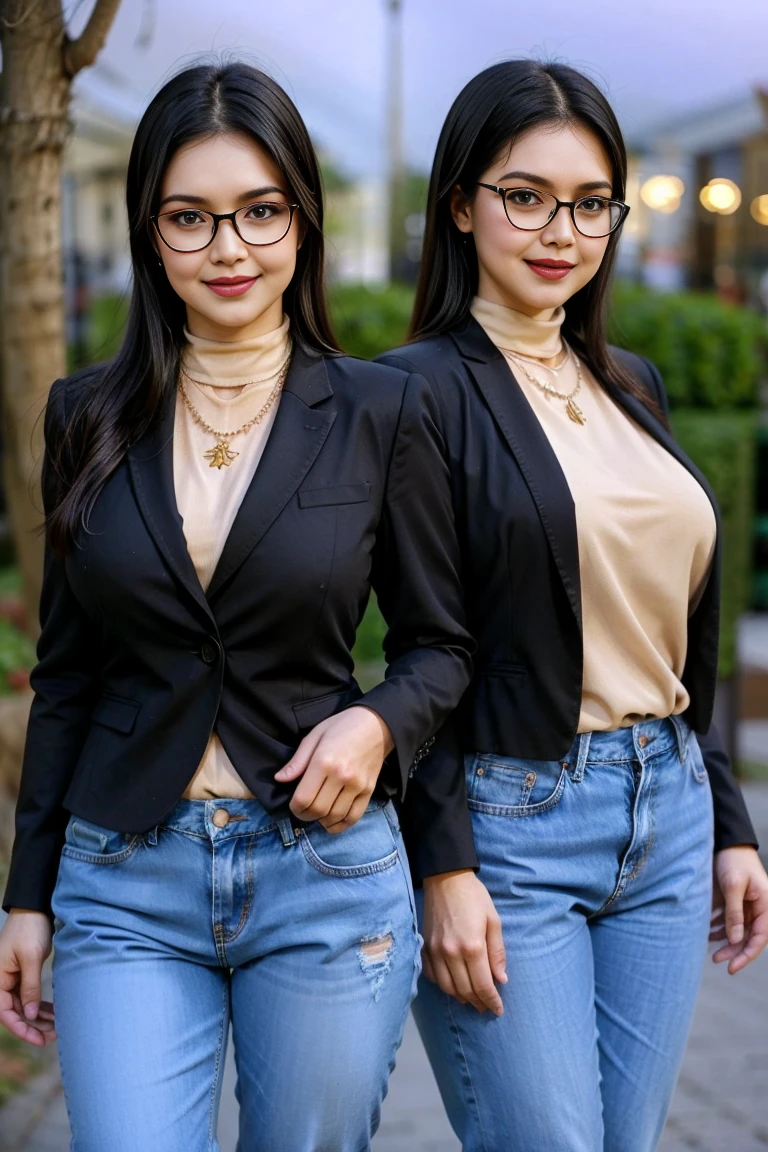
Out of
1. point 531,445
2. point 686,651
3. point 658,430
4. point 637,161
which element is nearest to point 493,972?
point 686,651

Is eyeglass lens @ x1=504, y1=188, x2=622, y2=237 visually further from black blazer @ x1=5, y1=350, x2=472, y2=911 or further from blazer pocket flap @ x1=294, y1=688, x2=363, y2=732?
blazer pocket flap @ x1=294, y1=688, x2=363, y2=732

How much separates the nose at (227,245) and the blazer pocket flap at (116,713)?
66cm

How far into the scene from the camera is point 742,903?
2428 mm

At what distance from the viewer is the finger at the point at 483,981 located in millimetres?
2012

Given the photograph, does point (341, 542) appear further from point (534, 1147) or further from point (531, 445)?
point (534, 1147)

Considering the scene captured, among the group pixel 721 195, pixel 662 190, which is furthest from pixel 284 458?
pixel 662 190

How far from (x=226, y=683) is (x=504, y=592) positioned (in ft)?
1.58

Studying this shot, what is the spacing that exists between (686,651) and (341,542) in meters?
0.71

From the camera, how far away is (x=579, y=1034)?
6.84 ft

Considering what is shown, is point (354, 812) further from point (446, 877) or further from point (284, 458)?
point (284, 458)

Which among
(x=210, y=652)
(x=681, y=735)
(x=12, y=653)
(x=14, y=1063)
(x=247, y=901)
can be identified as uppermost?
(x=210, y=652)

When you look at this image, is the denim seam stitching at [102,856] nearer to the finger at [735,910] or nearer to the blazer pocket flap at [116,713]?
the blazer pocket flap at [116,713]

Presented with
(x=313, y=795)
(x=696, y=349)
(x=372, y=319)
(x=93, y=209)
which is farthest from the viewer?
(x=93, y=209)

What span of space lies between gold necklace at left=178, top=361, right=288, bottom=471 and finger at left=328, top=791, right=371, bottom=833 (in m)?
0.53
